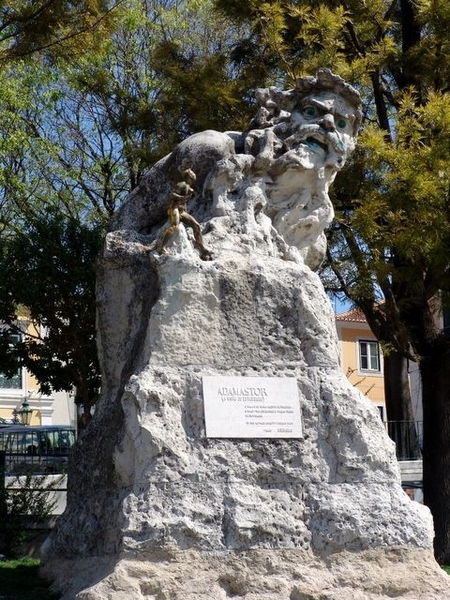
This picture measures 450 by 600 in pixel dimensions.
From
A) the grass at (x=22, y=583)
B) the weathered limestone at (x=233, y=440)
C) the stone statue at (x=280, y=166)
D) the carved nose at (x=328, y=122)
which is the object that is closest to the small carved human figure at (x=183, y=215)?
the weathered limestone at (x=233, y=440)

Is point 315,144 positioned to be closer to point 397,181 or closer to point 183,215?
point 183,215

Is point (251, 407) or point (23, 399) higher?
point (23, 399)

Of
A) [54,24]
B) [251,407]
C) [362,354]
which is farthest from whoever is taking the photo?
[362,354]

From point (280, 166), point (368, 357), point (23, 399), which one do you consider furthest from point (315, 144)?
point (368, 357)

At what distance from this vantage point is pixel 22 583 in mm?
8578

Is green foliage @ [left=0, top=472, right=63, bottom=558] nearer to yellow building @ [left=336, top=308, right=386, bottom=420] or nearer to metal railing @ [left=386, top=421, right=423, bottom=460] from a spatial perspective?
metal railing @ [left=386, top=421, right=423, bottom=460]

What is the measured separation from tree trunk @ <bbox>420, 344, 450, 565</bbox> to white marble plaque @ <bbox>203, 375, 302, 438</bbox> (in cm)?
556

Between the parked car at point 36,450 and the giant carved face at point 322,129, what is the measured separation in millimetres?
4921

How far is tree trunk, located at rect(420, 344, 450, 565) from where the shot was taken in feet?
41.7

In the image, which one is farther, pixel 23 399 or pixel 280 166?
pixel 23 399

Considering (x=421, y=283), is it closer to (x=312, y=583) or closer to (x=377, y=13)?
(x=377, y=13)

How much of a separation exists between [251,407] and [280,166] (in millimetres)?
2135

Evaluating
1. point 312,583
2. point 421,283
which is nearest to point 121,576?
point 312,583

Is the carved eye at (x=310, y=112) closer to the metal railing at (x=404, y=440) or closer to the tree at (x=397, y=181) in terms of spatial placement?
the tree at (x=397, y=181)
